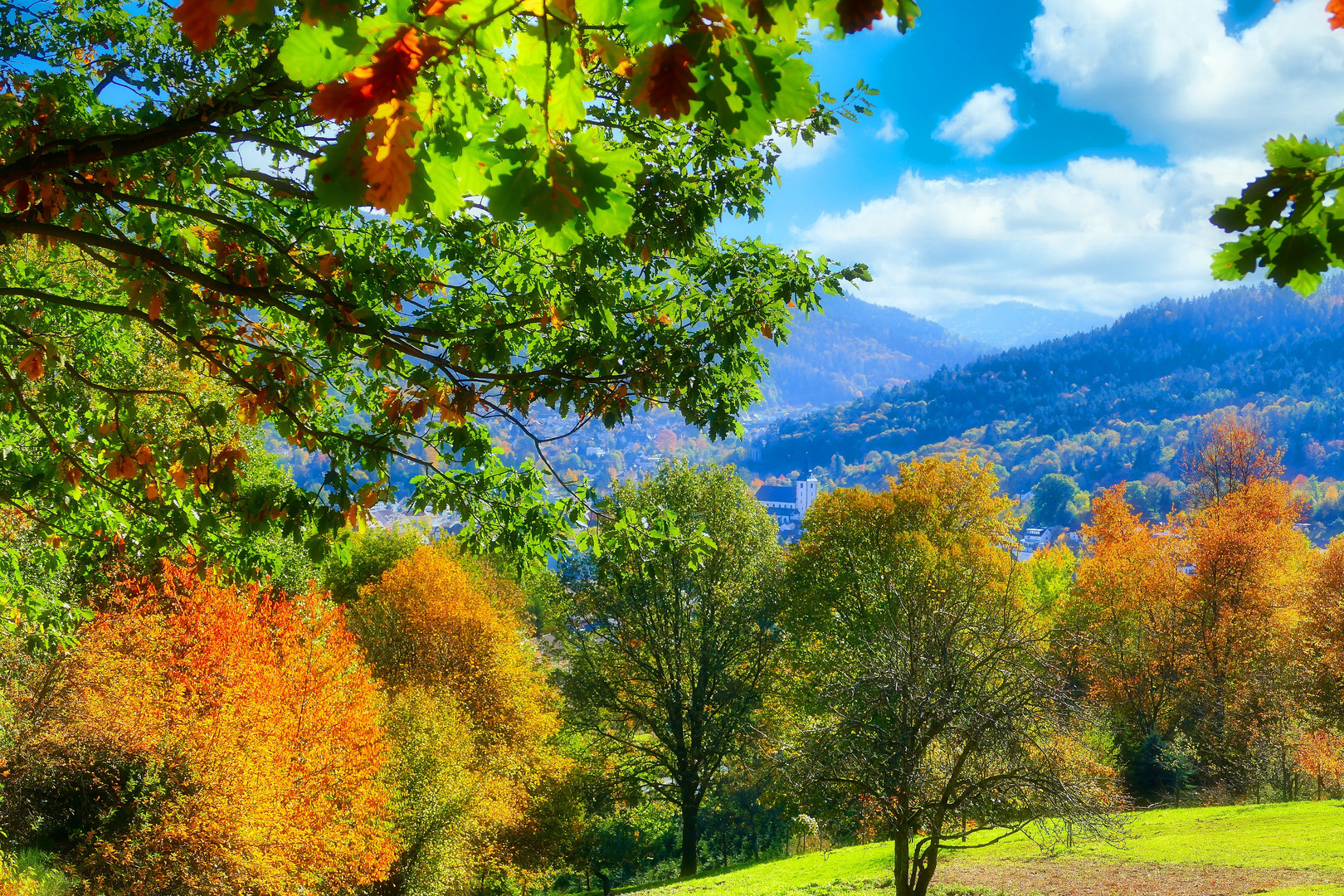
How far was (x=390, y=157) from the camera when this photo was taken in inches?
54.2

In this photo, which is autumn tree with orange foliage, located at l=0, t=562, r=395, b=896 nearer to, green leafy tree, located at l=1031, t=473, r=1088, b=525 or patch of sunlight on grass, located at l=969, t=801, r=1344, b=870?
patch of sunlight on grass, located at l=969, t=801, r=1344, b=870

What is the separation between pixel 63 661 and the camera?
1616 centimetres

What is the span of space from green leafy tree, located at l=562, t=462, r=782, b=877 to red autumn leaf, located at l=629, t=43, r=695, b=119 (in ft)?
72.6

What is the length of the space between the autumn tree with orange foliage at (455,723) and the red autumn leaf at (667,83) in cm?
2111

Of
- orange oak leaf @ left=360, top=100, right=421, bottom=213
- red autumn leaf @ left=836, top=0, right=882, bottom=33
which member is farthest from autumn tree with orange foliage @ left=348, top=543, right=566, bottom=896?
red autumn leaf @ left=836, top=0, right=882, bottom=33

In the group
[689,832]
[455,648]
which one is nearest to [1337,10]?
[689,832]

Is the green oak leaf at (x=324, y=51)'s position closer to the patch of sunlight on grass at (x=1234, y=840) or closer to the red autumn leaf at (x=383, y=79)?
the red autumn leaf at (x=383, y=79)

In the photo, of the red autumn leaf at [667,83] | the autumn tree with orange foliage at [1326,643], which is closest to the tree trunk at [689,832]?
the autumn tree with orange foliage at [1326,643]

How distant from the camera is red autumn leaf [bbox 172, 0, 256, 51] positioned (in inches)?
45.3

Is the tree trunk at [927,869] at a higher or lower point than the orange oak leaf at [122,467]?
lower

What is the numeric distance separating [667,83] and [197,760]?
61.9 ft

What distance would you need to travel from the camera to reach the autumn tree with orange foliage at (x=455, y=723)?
19.8 meters

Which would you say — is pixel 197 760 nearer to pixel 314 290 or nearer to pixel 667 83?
pixel 314 290

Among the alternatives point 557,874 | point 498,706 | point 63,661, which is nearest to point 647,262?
point 63,661
